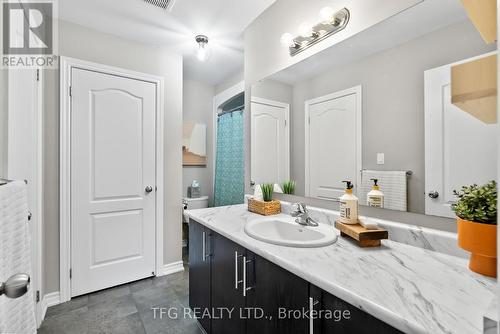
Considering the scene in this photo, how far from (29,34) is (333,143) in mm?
2185

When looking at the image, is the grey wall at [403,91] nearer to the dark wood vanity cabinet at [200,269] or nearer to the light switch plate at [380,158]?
the light switch plate at [380,158]

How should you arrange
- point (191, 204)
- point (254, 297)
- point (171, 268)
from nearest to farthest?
point (254, 297), point (171, 268), point (191, 204)

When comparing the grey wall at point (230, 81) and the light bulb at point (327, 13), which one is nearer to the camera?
the light bulb at point (327, 13)

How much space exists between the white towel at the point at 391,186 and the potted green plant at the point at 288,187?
56cm

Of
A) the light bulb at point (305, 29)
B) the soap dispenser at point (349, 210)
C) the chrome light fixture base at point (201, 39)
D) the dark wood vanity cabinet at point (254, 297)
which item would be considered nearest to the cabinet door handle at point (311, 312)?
the dark wood vanity cabinet at point (254, 297)

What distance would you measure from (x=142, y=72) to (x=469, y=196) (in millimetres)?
2574

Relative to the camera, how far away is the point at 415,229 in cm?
100

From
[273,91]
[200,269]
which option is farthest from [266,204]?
[273,91]

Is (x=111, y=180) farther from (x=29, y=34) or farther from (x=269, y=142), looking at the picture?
(x=269, y=142)

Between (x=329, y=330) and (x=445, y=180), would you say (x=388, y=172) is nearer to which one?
(x=445, y=180)

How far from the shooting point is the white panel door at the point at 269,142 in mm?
1734

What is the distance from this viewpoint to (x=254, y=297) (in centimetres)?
104

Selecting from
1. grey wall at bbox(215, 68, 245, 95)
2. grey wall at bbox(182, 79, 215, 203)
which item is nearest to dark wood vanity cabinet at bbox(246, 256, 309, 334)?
grey wall at bbox(215, 68, 245, 95)

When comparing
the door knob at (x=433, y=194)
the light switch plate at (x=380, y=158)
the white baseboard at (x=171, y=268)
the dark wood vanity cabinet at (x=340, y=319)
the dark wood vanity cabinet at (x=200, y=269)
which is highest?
the light switch plate at (x=380, y=158)
